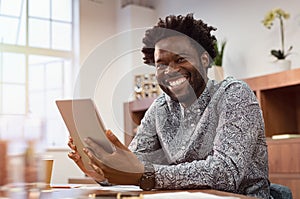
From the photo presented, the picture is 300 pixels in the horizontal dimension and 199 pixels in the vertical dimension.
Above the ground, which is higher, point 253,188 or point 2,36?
→ point 2,36

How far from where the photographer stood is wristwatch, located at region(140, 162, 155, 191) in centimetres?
142

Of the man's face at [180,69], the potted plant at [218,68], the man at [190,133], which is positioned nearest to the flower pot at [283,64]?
the potted plant at [218,68]

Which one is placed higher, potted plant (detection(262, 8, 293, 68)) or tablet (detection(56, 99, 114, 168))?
potted plant (detection(262, 8, 293, 68))

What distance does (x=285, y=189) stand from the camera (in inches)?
64.9

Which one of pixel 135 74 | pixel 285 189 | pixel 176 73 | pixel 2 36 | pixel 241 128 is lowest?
pixel 285 189

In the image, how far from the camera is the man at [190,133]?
1433 millimetres

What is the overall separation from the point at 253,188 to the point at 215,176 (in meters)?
0.21

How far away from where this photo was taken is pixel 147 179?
1.42 metres

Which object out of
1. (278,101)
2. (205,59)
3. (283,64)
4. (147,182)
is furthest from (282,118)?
(147,182)

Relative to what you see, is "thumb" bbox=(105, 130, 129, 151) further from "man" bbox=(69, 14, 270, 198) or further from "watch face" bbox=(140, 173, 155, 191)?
"watch face" bbox=(140, 173, 155, 191)

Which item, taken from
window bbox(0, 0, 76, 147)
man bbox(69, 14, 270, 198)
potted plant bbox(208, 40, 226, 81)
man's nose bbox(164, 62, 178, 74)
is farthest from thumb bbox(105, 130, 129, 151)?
window bbox(0, 0, 76, 147)

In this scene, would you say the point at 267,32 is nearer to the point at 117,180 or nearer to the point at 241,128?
the point at 241,128

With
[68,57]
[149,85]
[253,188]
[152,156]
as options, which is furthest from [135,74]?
[253,188]

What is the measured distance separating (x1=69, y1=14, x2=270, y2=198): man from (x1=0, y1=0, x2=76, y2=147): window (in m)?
3.24
